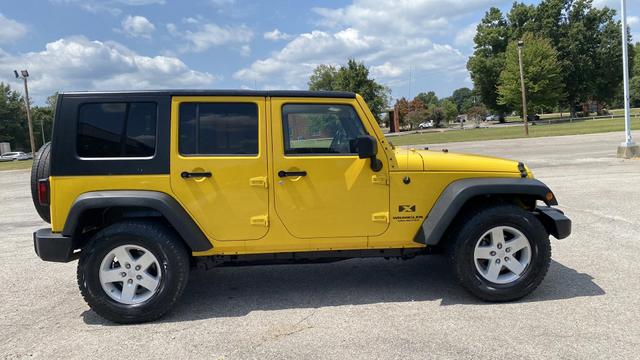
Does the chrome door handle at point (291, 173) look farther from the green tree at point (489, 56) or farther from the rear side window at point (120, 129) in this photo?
the green tree at point (489, 56)

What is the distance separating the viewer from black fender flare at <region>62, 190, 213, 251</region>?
12.7 feet

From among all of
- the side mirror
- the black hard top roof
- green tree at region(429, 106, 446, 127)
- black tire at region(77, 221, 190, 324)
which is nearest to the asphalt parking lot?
black tire at region(77, 221, 190, 324)

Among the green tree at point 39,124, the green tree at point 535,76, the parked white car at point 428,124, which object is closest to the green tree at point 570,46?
the green tree at point 535,76

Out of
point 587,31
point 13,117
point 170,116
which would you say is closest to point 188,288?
point 170,116

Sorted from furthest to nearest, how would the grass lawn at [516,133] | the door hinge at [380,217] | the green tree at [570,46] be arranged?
the green tree at [570,46] < the grass lawn at [516,133] < the door hinge at [380,217]

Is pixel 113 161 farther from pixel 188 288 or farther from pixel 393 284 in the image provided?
pixel 393 284

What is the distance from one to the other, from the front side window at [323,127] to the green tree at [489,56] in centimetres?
6917

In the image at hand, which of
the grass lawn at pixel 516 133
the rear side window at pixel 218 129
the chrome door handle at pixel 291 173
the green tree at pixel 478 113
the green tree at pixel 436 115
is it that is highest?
the green tree at pixel 478 113

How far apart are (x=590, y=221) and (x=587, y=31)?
7043cm

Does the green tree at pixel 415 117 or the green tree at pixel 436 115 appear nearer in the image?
the green tree at pixel 415 117

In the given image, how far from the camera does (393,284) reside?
478cm

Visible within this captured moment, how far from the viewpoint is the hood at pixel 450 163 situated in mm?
4223

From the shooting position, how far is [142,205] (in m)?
3.91

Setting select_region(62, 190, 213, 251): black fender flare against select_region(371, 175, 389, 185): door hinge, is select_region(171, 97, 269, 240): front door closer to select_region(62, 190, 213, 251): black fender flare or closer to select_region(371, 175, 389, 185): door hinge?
select_region(62, 190, 213, 251): black fender flare
